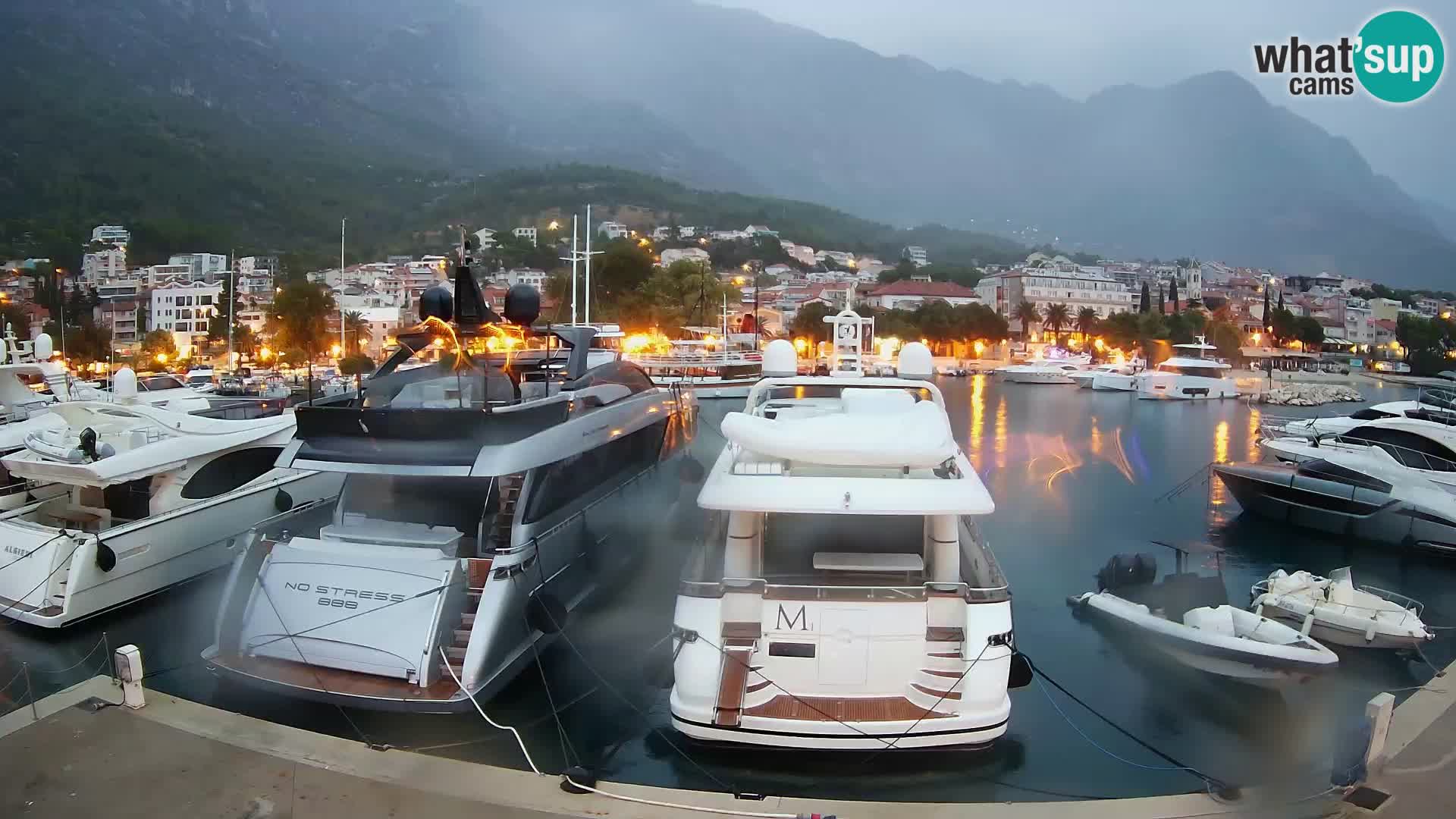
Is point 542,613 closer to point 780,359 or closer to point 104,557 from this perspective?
point 104,557

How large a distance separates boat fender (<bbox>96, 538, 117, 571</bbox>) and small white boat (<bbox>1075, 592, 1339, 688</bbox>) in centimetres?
1072

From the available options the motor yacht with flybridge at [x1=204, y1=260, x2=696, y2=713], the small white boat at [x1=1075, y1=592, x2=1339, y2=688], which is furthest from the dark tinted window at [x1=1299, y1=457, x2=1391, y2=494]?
the motor yacht with flybridge at [x1=204, y1=260, x2=696, y2=713]

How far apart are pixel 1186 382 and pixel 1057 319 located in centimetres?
4394

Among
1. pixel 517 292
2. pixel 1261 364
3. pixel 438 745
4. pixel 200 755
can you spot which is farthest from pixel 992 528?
pixel 1261 364

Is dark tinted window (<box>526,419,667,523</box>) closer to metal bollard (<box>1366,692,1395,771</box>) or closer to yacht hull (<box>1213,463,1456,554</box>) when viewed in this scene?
metal bollard (<box>1366,692,1395,771</box>)

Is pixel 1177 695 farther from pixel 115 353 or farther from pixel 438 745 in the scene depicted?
pixel 115 353

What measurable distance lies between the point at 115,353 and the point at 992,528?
200ft

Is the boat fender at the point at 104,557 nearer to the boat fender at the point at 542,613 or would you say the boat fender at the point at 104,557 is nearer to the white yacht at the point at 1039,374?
the boat fender at the point at 542,613

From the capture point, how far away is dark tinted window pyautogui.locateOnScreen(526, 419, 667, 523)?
7.83m

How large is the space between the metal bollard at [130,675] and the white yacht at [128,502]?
2.28 meters

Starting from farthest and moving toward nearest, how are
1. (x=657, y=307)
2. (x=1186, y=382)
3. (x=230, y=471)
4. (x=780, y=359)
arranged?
(x=657, y=307) < (x=1186, y=382) < (x=780, y=359) < (x=230, y=471)

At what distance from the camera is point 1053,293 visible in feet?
358

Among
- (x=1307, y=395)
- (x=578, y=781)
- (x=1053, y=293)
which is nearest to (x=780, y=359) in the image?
(x=578, y=781)

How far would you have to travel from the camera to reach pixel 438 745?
21.1 feet
